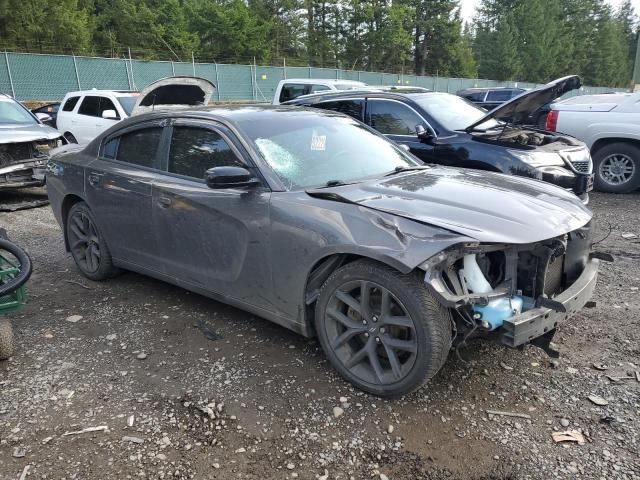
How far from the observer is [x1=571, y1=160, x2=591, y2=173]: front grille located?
6.50m

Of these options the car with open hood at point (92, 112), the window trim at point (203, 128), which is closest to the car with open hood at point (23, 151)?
the car with open hood at point (92, 112)

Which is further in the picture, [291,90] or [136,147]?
[291,90]

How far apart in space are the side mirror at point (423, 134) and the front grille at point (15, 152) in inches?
250

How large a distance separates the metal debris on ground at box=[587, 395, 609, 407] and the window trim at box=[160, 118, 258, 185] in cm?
233

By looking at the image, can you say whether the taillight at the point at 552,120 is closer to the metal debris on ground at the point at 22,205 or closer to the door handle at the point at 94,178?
the door handle at the point at 94,178

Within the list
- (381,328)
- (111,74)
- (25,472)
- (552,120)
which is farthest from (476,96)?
(25,472)

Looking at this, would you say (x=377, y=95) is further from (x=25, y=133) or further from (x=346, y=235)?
(x=25, y=133)

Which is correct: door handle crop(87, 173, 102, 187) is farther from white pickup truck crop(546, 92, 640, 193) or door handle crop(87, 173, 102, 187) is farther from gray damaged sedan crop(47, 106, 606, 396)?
white pickup truck crop(546, 92, 640, 193)

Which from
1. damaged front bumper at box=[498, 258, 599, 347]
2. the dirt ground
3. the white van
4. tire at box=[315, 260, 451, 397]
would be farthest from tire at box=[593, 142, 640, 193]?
tire at box=[315, 260, 451, 397]

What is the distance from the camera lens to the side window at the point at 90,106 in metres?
12.0

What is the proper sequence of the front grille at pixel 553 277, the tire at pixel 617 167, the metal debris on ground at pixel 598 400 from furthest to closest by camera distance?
1. the tire at pixel 617 167
2. the front grille at pixel 553 277
3. the metal debris on ground at pixel 598 400

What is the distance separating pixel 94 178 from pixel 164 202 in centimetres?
112

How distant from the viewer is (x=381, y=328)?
9.27ft

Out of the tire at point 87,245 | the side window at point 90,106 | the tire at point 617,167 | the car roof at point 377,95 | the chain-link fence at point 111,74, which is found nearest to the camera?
the tire at point 87,245
